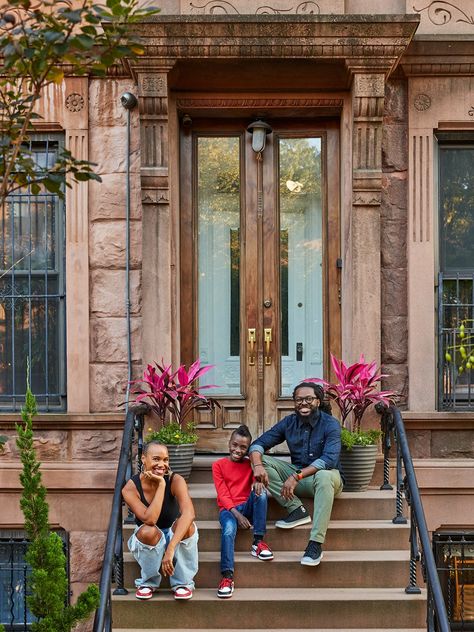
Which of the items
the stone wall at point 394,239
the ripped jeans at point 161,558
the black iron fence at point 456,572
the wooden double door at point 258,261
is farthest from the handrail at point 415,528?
the ripped jeans at point 161,558

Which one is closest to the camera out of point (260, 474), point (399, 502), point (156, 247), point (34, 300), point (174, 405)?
point (260, 474)

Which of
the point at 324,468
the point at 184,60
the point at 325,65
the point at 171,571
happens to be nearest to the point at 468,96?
the point at 325,65

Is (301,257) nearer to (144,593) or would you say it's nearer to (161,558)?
(161,558)

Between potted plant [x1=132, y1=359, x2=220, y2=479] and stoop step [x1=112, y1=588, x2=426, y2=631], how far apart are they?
52.9 inches

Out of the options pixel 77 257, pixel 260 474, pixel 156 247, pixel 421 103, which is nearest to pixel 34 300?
pixel 77 257

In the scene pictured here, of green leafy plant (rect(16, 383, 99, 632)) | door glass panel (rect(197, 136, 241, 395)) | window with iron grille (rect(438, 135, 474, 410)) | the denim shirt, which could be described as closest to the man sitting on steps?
the denim shirt

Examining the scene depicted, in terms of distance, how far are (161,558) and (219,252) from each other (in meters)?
3.34

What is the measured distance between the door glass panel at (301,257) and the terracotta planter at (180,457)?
1.58m

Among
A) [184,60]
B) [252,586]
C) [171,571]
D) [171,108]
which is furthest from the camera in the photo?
[171,108]

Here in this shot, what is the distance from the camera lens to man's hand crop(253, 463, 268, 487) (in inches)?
293

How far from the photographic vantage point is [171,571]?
689cm

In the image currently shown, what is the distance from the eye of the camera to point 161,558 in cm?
697

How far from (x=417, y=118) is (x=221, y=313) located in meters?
2.52

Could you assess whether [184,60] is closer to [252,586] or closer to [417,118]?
[417,118]
